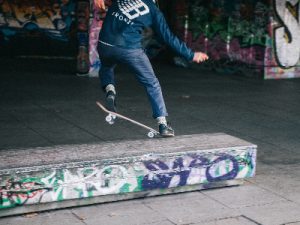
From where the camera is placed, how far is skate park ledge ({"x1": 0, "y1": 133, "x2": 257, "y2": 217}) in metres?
4.91

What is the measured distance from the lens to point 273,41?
14734mm

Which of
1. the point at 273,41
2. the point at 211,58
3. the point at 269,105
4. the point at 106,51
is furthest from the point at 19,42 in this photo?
the point at 106,51

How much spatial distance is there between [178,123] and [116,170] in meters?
4.02

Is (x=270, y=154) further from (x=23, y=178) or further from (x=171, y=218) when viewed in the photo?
(x=23, y=178)

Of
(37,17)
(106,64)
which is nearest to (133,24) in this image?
(106,64)

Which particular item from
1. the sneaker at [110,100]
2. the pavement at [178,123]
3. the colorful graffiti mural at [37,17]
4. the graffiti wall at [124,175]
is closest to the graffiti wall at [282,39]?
the pavement at [178,123]

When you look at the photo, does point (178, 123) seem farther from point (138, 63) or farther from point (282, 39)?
point (282, 39)

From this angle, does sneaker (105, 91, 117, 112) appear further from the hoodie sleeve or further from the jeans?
the hoodie sleeve

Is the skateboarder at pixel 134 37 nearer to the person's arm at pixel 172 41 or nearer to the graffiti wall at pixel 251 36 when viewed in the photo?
the person's arm at pixel 172 41

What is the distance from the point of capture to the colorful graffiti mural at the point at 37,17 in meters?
17.2

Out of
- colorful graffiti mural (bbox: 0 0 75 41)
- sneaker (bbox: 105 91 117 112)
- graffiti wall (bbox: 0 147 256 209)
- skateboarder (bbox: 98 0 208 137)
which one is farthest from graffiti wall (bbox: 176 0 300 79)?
graffiti wall (bbox: 0 147 256 209)

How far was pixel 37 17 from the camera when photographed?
1756 centimetres

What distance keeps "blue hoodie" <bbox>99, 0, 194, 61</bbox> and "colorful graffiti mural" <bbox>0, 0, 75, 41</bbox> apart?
1141cm

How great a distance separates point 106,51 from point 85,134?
207cm
